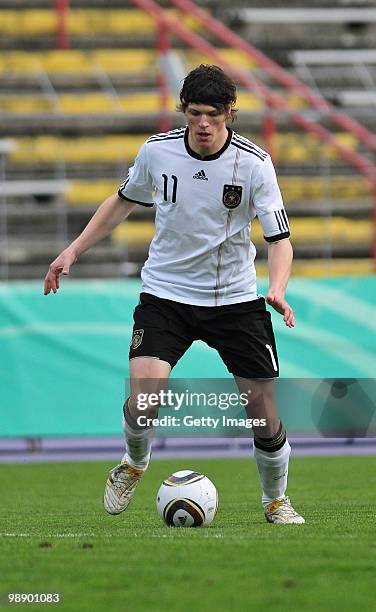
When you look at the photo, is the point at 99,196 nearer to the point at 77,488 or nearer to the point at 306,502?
the point at 77,488

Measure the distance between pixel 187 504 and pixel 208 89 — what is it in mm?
1939

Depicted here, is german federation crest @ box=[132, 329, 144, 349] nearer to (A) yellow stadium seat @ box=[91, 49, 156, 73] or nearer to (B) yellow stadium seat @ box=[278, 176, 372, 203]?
(B) yellow stadium seat @ box=[278, 176, 372, 203]

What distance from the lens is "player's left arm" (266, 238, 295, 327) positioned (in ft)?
19.7

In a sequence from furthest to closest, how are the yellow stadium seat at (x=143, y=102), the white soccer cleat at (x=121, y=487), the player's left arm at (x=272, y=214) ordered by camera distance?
the yellow stadium seat at (x=143, y=102), the white soccer cleat at (x=121, y=487), the player's left arm at (x=272, y=214)

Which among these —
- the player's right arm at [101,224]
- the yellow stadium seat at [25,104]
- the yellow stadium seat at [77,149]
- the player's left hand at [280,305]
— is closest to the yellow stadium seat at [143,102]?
the yellow stadium seat at [77,149]

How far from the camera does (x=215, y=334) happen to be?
6449 mm

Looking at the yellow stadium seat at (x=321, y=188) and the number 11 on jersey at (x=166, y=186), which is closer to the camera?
the number 11 on jersey at (x=166, y=186)

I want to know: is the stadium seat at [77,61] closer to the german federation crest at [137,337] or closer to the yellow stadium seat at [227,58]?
the yellow stadium seat at [227,58]

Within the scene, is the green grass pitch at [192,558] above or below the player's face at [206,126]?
below

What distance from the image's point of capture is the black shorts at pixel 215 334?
6422 mm

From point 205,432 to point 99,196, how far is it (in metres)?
5.18

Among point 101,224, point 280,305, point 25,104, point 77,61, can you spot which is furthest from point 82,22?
point 280,305

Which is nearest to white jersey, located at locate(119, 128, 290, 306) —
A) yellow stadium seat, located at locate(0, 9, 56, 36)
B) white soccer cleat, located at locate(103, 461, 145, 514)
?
white soccer cleat, located at locate(103, 461, 145, 514)
